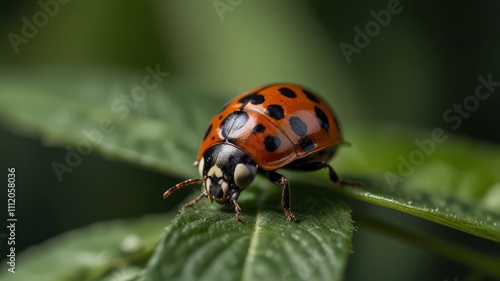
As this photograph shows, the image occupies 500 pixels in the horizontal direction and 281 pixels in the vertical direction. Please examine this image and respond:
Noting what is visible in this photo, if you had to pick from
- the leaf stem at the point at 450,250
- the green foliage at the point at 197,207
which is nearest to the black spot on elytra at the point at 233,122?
the green foliage at the point at 197,207

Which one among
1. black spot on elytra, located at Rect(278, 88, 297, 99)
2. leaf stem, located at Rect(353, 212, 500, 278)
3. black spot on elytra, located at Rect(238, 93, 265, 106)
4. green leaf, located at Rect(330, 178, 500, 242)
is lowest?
leaf stem, located at Rect(353, 212, 500, 278)

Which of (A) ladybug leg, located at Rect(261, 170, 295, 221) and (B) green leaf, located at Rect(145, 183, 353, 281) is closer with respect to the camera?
(B) green leaf, located at Rect(145, 183, 353, 281)

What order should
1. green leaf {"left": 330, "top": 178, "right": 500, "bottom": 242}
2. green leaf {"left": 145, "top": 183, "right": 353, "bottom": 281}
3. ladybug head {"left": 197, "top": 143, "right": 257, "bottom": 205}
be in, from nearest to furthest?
green leaf {"left": 145, "top": 183, "right": 353, "bottom": 281} < green leaf {"left": 330, "top": 178, "right": 500, "bottom": 242} < ladybug head {"left": 197, "top": 143, "right": 257, "bottom": 205}

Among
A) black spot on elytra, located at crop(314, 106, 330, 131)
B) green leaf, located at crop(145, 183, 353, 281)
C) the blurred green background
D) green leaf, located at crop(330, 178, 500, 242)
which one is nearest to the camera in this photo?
green leaf, located at crop(145, 183, 353, 281)

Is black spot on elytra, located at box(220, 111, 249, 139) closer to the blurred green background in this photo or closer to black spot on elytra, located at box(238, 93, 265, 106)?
black spot on elytra, located at box(238, 93, 265, 106)

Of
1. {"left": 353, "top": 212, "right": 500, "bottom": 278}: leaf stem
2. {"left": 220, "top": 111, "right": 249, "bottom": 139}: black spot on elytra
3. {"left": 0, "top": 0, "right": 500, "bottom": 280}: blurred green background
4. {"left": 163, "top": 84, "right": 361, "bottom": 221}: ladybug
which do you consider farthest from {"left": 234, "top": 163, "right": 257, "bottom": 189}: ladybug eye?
{"left": 0, "top": 0, "right": 500, "bottom": 280}: blurred green background

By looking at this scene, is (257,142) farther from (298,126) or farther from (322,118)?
(322,118)

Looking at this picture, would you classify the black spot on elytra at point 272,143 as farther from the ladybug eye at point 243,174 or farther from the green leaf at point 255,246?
the green leaf at point 255,246

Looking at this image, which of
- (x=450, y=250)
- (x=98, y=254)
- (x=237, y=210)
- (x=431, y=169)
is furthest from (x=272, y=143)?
(x=431, y=169)

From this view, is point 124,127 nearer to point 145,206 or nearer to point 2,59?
point 145,206
